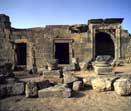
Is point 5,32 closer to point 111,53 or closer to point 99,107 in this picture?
point 111,53

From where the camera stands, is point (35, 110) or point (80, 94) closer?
point (35, 110)

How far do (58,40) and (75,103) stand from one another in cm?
1146

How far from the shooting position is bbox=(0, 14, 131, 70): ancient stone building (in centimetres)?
1678

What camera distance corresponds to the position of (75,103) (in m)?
6.03

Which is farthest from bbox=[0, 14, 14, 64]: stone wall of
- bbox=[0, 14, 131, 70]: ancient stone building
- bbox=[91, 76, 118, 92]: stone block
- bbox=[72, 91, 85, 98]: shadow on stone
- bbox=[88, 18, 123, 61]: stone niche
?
bbox=[91, 76, 118, 92]: stone block

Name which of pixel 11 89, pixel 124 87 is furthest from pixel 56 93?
pixel 124 87

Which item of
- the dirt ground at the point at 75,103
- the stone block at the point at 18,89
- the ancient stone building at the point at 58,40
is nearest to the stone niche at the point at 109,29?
the ancient stone building at the point at 58,40

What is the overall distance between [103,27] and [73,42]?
2.93 meters

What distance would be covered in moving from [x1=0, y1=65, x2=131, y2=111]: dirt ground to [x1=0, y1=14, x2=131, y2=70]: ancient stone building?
9.95 metres

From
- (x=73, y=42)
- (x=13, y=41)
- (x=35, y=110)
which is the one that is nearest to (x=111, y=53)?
(x=73, y=42)

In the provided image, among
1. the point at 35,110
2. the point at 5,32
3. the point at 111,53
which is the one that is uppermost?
the point at 5,32

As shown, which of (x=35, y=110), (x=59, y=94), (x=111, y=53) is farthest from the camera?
(x=111, y=53)

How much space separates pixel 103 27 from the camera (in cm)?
1712

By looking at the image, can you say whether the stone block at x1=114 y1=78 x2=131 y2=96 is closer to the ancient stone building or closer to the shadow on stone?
the shadow on stone
